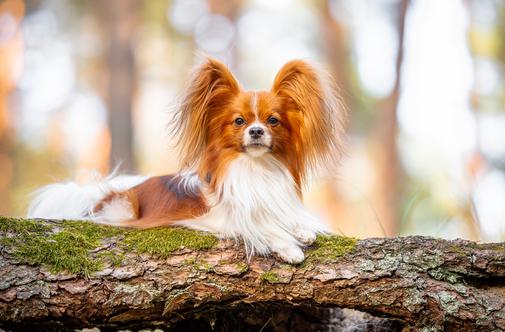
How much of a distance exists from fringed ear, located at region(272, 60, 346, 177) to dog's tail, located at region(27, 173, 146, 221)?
161 cm

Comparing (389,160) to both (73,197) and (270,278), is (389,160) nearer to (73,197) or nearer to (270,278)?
(73,197)

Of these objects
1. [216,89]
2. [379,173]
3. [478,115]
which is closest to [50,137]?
[379,173]

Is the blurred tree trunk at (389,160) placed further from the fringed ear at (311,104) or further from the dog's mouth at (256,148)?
the dog's mouth at (256,148)

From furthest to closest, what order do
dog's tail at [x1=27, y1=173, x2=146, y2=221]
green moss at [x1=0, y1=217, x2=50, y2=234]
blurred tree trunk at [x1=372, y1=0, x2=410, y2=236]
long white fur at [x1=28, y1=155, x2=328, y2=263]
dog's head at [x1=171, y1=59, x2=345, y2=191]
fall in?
blurred tree trunk at [x1=372, y1=0, x2=410, y2=236] → dog's tail at [x1=27, y1=173, x2=146, y2=221] → dog's head at [x1=171, y1=59, x2=345, y2=191] → long white fur at [x1=28, y1=155, x2=328, y2=263] → green moss at [x1=0, y1=217, x2=50, y2=234]

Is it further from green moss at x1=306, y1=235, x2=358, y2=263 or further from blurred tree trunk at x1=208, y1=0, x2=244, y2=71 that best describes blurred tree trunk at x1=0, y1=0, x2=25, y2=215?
green moss at x1=306, y1=235, x2=358, y2=263

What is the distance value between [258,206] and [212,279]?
2.52 feet

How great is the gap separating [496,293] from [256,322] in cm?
151

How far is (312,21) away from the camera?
18.2 meters

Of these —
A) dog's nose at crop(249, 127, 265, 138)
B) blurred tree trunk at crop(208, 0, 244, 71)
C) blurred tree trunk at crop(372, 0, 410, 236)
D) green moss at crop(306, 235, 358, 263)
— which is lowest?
green moss at crop(306, 235, 358, 263)

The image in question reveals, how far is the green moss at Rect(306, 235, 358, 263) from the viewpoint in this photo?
3445mm

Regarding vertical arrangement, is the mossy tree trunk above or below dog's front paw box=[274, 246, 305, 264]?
below

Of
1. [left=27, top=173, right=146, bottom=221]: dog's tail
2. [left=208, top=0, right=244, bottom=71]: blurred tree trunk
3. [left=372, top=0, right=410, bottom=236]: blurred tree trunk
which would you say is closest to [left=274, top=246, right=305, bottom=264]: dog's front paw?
[left=27, top=173, right=146, bottom=221]: dog's tail

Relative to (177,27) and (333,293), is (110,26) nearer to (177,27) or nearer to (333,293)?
(177,27)

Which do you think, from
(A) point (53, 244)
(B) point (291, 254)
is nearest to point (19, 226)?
(A) point (53, 244)
